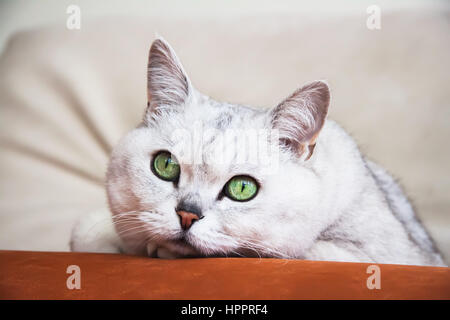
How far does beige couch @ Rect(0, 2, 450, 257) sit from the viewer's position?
1465mm

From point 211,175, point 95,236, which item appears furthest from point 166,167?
point 95,236

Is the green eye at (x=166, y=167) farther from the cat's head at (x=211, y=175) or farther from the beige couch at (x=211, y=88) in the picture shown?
the beige couch at (x=211, y=88)

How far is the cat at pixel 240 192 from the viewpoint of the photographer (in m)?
0.98

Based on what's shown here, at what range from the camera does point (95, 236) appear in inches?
50.1

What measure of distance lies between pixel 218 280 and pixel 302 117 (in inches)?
17.9

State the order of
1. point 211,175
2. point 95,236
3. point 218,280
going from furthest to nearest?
point 95,236, point 211,175, point 218,280

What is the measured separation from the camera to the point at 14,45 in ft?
5.58

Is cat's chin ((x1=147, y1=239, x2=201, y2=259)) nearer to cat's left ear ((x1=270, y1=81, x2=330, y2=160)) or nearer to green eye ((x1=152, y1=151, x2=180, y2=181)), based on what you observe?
green eye ((x1=152, y1=151, x2=180, y2=181))

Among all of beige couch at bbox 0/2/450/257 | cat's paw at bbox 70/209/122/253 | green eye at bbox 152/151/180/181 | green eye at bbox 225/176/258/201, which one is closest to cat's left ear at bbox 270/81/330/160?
green eye at bbox 225/176/258/201

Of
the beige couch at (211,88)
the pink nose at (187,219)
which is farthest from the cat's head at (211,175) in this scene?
the beige couch at (211,88)

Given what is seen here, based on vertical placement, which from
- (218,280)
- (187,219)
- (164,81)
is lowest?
(218,280)

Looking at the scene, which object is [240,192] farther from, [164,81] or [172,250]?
[164,81]

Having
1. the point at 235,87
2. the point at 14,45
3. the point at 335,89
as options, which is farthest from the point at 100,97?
the point at 335,89
